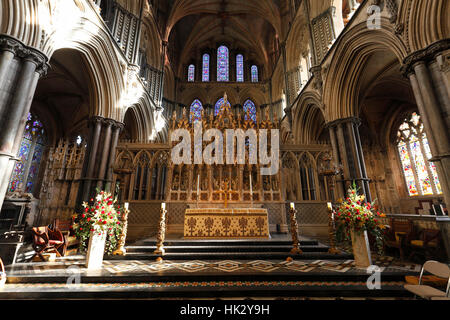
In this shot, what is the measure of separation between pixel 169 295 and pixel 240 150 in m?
5.48

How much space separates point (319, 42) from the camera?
10734mm

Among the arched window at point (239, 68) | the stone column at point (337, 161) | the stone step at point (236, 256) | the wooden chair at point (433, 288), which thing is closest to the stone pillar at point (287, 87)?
the stone column at point (337, 161)

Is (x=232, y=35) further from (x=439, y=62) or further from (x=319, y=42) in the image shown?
(x=439, y=62)

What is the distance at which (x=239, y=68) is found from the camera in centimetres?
2181

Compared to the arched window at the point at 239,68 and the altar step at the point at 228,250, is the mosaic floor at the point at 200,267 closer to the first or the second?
the altar step at the point at 228,250

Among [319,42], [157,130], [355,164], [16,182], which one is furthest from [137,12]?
[355,164]

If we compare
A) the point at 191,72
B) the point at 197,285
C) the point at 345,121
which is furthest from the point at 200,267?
the point at 191,72

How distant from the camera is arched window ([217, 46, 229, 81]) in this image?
21.3 metres

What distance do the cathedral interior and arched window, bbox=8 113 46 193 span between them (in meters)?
0.08

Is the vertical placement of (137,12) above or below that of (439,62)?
above

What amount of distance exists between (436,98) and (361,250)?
14.1ft

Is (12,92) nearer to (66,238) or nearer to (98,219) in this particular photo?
(98,219)
